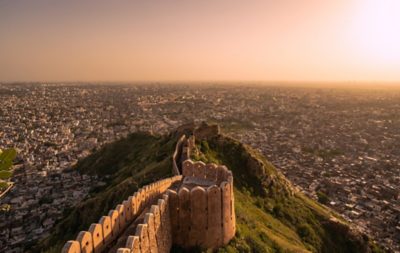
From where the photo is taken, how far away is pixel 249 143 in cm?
9262

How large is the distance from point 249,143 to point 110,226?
83.5 meters

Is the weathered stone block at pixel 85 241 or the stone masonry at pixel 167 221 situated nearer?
Answer: the weathered stone block at pixel 85 241

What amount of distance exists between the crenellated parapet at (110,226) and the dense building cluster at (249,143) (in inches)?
79.4

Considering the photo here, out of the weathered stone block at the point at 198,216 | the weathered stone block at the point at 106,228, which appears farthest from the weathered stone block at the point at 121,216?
the weathered stone block at the point at 198,216

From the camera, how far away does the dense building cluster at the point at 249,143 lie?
1861 inches

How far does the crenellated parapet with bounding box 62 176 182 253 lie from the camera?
29.8ft

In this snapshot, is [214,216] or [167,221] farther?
[214,216]

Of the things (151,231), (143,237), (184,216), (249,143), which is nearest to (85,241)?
(143,237)

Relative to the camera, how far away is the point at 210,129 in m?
38.8

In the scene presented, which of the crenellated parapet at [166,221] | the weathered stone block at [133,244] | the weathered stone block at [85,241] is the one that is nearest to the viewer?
the weathered stone block at [85,241]

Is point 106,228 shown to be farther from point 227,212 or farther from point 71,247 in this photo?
point 227,212

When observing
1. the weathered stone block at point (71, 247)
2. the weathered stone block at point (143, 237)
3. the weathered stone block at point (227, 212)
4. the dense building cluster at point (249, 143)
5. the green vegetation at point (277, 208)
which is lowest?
the dense building cluster at point (249, 143)

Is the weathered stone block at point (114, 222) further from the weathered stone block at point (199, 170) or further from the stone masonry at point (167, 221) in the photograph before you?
the weathered stone block at point (199, 170)

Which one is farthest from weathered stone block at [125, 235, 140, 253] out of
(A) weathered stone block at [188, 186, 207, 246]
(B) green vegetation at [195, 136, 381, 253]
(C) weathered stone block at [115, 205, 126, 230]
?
(B) green vegetation at [195, 136, 381, 253]
